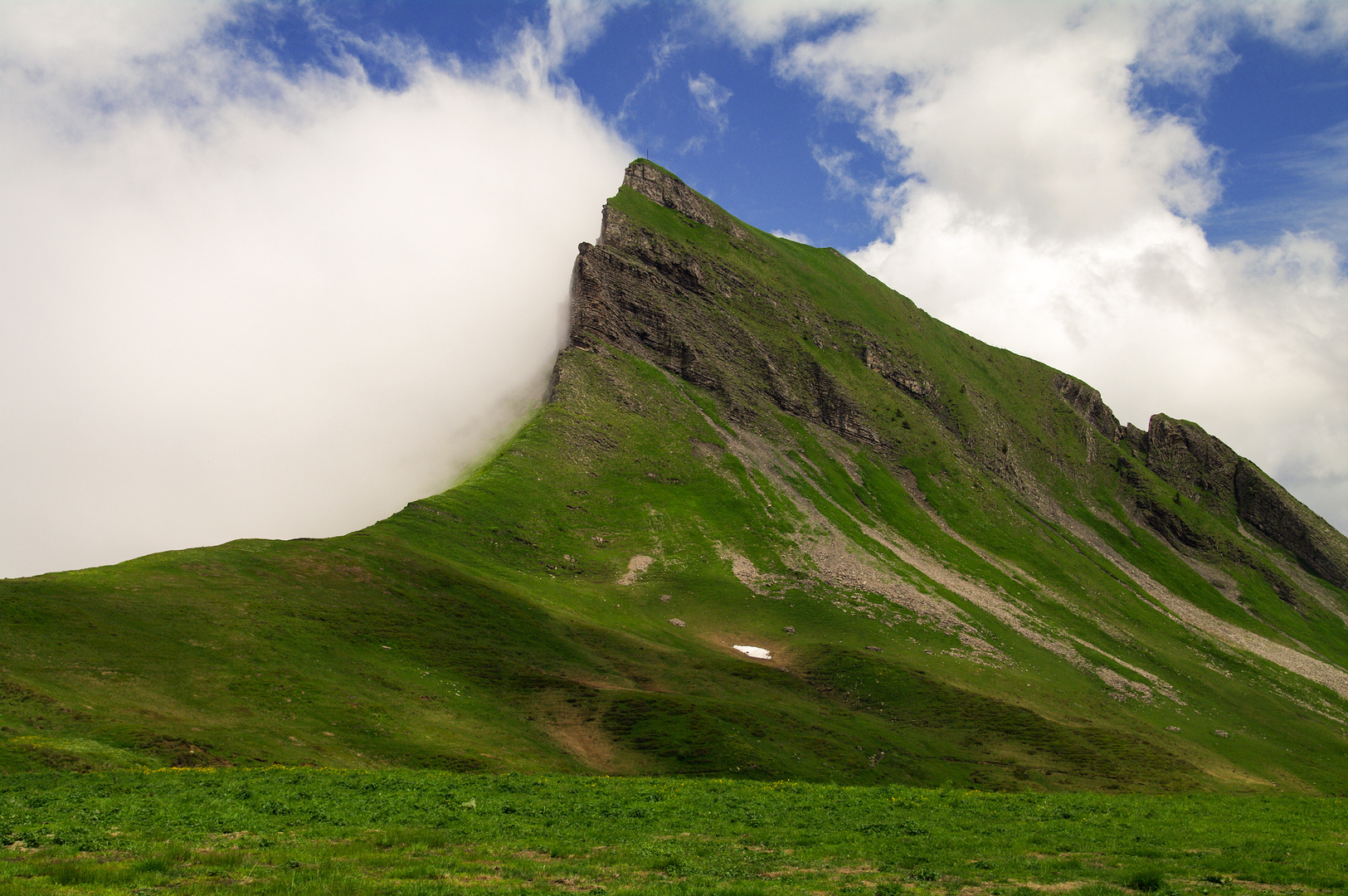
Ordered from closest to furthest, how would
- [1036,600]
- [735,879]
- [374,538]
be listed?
[735,879]
[374,538]
[1036,600]

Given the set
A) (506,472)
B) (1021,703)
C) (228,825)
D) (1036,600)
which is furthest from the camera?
(1036,600)

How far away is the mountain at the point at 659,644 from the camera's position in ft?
176

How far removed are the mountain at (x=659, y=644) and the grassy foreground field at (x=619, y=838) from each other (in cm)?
1517

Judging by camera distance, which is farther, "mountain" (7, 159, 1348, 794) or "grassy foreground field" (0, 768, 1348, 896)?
"mountain" (7, 159, 1348, 794)

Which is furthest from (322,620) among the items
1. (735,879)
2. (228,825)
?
(735,879)

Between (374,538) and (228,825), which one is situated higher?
(374,538)

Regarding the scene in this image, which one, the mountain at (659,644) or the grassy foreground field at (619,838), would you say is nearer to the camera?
the grassy foreground field at (619,838)

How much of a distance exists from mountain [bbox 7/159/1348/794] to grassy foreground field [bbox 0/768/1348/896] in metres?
15.2

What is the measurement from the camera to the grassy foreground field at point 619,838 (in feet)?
64.6

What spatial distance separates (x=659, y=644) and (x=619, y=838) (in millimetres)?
71734

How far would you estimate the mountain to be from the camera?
53.6 meters

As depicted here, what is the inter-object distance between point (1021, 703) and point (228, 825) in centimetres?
10661

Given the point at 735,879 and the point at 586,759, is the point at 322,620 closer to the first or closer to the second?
the point at 586,759

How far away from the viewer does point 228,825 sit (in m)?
25.2
